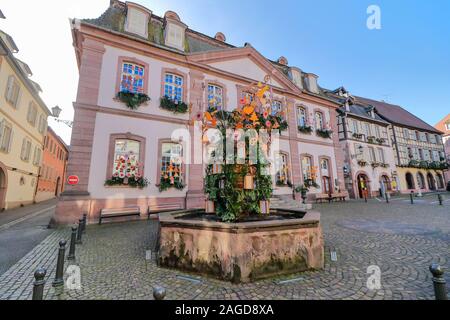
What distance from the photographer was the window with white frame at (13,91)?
13.4m

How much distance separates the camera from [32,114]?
1734cm

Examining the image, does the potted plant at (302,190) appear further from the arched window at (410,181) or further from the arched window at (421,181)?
the arched window at (421,181)

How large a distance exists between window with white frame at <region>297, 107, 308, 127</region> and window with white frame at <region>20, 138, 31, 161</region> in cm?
2176

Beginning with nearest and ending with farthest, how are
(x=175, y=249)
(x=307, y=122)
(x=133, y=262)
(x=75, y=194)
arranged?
(x=175, y=249) → (x=133, y=262) → (x=75, y=194) → (x=307, y=122)

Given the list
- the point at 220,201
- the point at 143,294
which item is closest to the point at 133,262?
the point at 143,294

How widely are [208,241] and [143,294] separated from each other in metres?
1.22

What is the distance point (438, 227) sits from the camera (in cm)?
686

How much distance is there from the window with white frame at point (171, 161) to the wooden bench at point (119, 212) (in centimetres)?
209

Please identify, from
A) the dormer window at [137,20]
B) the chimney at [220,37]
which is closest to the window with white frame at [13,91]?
the dormer window at [137,20]

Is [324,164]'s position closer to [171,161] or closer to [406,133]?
[171,161]

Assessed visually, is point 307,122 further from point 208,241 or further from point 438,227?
point 208,241

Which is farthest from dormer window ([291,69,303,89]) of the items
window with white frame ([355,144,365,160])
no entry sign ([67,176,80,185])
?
no entry sign ([67,176,80,185])

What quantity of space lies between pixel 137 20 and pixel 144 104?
507 centimetres

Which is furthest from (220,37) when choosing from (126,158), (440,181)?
(440,181)
